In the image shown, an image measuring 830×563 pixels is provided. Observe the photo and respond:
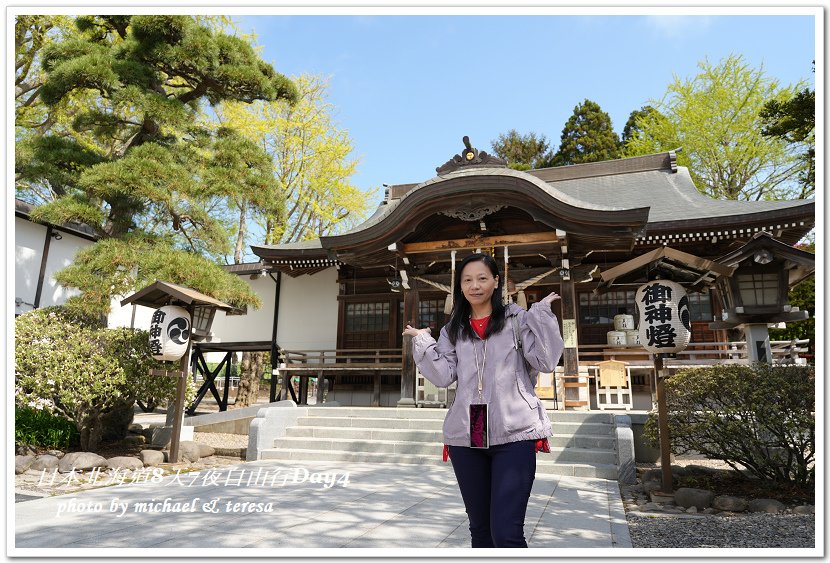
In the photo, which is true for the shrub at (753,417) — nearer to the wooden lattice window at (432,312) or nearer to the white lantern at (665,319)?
the white lantern at (665,319)

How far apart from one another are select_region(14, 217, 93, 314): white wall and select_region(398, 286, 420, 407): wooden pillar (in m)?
8.08

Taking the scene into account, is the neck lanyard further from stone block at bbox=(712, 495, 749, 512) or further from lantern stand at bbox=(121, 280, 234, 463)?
lantern stand at bbox=(121, 280, 234, 463)

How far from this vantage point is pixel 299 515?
14.1 ft

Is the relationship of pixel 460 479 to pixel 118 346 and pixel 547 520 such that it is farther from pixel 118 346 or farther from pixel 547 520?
pixel 118 346

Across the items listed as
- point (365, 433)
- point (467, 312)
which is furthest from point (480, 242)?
point (467, 312)

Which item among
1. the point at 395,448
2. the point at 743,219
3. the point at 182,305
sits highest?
the point at 743,219

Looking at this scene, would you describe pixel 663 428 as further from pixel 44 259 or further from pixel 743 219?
pixel 44 259

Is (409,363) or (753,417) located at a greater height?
(409,363)

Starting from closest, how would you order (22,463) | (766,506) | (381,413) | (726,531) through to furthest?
1. (726,531)
2. (766,506)
3. (22,463)
4. (381,413)

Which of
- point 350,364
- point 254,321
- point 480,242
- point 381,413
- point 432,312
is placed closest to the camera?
point 381,413

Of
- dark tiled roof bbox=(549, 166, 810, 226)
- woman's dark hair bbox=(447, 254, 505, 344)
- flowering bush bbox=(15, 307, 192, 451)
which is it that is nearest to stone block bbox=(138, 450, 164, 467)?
flowering bush bbox=(15, 307, 192, 451)

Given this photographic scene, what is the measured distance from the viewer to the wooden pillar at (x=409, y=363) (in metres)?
10.6

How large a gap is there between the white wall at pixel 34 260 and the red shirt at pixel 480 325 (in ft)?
41.4

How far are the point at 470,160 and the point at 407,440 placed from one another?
5699 mm
